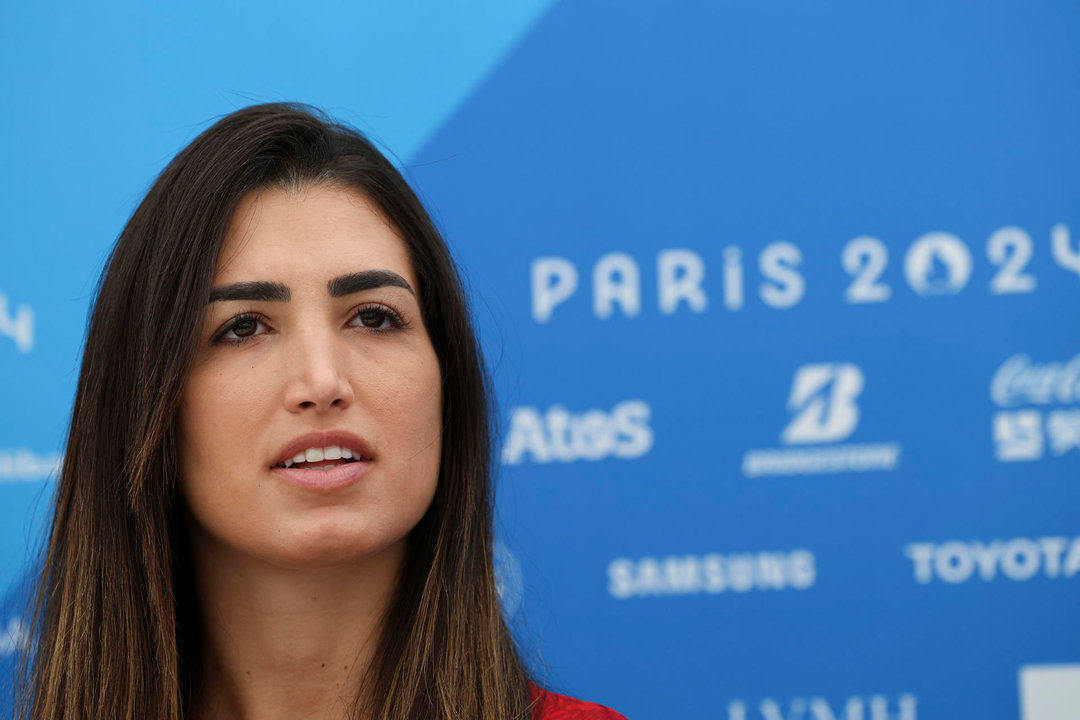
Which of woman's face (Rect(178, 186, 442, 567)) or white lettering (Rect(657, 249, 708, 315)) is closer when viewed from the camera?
woman's face (Rect(178, 186, 442, 567))

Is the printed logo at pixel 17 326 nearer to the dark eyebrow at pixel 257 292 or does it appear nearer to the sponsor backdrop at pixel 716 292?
the sponsor backdrop at pixel 716 292

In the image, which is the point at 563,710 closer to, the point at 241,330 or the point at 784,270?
the point at 241,330

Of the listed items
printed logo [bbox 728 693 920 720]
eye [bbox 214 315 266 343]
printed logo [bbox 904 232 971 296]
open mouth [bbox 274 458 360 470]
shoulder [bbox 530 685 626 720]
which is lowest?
printed logo [bbox 728 693 920 720]

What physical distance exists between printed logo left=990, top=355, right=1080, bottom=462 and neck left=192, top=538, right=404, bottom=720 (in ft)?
4.81

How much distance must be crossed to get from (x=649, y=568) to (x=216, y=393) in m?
1.21

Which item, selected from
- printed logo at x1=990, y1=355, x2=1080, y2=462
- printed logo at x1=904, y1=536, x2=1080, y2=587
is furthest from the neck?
printed logo at x1=990, y1=355, x2=1080, y2=462

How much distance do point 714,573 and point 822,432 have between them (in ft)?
1.28

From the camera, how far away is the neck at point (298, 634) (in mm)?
1280

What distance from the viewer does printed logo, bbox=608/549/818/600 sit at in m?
2.13

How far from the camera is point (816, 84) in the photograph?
2.18 m

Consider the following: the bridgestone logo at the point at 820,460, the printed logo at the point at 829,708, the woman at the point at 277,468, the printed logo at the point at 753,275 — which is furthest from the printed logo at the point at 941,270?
the woman at the point at 277,468

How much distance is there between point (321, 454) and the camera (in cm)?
118

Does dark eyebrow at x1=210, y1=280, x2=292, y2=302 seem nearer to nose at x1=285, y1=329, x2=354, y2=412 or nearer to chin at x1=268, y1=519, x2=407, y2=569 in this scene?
nose at x1=285, y1=329, x2=354, y2=412

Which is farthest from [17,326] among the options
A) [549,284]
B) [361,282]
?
[361,282]
